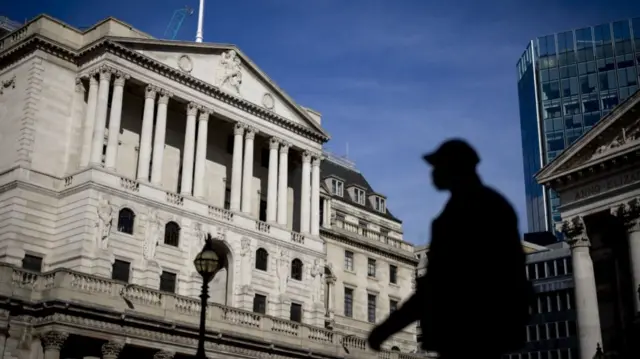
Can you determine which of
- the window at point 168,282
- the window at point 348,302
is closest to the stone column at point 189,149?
the window at point 168,282

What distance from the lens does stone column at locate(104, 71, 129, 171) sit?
43.7m

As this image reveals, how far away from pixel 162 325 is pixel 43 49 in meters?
17.1

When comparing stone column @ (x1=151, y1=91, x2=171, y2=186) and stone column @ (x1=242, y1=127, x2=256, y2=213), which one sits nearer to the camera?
stone column @ (x1=151, y1=91, x2=171, y2=186)

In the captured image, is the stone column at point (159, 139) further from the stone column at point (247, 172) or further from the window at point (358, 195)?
the window at point (358, 195)

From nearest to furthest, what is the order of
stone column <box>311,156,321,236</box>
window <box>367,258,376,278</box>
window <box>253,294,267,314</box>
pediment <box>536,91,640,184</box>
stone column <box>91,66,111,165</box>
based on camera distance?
pediment <box>536,91,640,184</box> → stone column <box>91,66,111,165</box> → window <box>253,294,267,314</box> → stone column <box>311,156,321,236</box> → window <box>367,258,376,278</box>

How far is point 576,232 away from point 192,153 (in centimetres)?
2224

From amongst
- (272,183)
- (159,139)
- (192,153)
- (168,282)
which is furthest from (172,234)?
(272,183)

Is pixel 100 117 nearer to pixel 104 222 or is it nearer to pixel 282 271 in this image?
pixel 104 222

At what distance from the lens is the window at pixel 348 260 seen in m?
62.3

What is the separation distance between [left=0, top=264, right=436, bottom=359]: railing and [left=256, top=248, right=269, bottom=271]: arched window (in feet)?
14.8

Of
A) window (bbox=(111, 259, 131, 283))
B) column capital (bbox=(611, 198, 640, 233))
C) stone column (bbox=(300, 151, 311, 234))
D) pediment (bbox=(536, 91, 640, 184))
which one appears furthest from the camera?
stone column (bbox=(300, 151, 311, 234))

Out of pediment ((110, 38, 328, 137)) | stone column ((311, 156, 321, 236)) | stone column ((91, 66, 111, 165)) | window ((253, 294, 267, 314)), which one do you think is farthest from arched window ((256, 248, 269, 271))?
stone column ((91, 66, 111, 165))

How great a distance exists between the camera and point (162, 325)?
40.0 metres

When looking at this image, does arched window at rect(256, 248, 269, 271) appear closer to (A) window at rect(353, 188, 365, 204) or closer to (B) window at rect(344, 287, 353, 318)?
(B) window at rect(344, 287, 353, 318)
